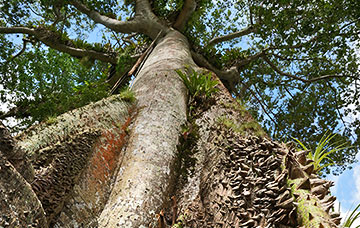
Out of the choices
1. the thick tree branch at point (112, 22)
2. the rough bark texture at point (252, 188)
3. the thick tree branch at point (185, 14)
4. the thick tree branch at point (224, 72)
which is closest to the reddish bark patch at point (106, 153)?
the rough bark texture at point (252, 188)

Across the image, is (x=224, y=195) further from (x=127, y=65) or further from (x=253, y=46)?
(x=253, y=46)

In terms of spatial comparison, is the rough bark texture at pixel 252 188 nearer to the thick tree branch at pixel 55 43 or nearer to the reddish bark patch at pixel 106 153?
the reddish bark patch at pixel 106 153

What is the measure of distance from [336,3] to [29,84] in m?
7.91

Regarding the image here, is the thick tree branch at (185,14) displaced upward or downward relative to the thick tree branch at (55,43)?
upward

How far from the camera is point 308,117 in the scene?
8.45 metres

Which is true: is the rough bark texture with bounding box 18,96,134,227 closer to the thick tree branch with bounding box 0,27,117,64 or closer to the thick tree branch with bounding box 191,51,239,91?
the thick tree branch with bounding box 191,51,239,91

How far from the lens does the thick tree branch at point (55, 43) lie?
24.6 ft

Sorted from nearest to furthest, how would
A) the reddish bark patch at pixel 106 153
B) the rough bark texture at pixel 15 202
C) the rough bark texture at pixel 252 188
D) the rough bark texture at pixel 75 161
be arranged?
the rough bark texture at pixel 15 202
the rough bark texture at pixel 252 188
the rough bark texture at pixel 75 161
the reddish bark patch at pixel 106 153

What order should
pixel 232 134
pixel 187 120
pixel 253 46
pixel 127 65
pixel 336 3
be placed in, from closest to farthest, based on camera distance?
1. pixel 232 134
2. pixel 187 120
3. pixel 336 3
4. pixel 127 65
5. pixel 253 46

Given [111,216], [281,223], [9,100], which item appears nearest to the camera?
[281,223]

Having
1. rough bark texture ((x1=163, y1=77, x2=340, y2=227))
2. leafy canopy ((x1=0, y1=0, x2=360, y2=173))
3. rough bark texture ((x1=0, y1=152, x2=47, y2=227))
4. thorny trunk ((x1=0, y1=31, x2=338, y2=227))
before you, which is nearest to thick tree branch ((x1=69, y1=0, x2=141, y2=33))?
leafy canopy ((x1=0, y1=0, x2=360, y2=173))

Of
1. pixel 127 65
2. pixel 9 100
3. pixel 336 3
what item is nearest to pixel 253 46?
pixel 336 3

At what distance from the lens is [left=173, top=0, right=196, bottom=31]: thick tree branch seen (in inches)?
301

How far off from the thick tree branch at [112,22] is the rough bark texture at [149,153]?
150 inches
